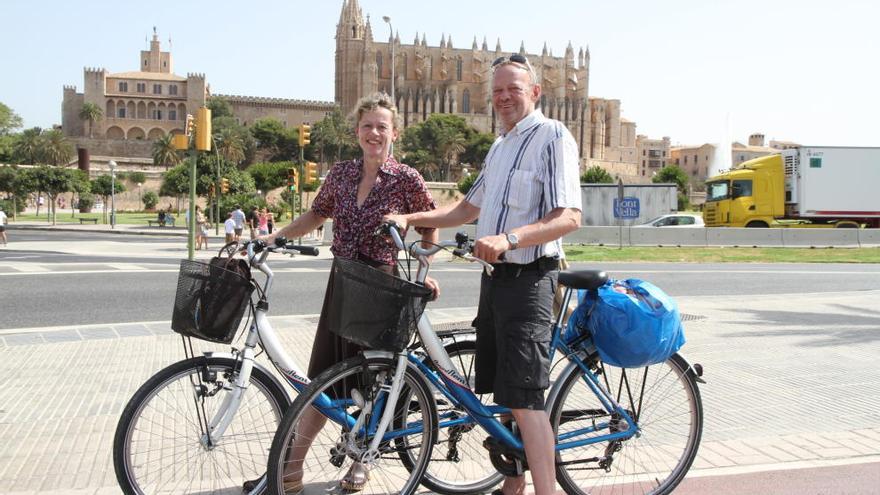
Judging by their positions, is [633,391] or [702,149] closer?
[633,391]

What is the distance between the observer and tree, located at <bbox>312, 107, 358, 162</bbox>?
9944 centimetres

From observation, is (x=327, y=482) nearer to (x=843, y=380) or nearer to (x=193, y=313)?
(x=193, y=313)

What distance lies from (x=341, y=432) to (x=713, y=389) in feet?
11.0

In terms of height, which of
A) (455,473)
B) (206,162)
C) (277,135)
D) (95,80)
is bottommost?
(455,473)

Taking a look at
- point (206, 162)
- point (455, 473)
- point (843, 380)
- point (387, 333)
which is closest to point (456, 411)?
point (455, 473)

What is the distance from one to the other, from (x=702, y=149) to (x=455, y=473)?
170m

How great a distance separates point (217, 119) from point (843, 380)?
106259mm

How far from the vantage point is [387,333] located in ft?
9.45

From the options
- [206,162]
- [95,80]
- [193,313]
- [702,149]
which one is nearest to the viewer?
[193,313]

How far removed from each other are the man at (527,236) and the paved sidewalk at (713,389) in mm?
1287

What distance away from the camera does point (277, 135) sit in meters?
104

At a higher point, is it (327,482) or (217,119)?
(217,119)

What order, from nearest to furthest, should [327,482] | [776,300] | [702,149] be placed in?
1. [327,482]
2. [776,300]
3. [702,149]

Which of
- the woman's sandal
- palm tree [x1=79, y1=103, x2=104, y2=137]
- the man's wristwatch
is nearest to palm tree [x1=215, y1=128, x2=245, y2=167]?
palm tree [x1=79, y1=103, x2=104, y2=137]
